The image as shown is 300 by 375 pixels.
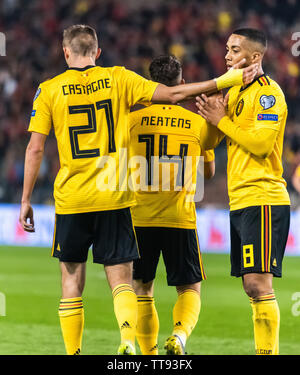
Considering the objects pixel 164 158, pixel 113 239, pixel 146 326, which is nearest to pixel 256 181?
pixel 164 158

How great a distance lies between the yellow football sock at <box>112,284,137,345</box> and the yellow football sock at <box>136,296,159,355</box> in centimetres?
75

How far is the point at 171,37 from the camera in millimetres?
19703

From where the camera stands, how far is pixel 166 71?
5.20m

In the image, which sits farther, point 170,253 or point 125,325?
point 170,253

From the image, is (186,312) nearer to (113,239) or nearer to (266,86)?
(113,239)

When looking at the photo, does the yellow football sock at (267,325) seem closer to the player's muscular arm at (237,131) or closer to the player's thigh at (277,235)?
the player's thigh at (277,235)

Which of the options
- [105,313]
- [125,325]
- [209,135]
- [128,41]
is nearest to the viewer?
[125,325]

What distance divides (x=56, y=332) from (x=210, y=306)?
8.23ft

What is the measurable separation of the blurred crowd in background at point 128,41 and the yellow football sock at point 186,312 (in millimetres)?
11610

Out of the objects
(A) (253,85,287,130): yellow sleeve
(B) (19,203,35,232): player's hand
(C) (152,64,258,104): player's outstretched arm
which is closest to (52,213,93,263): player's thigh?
(B) (19,203,35,232): player's hand

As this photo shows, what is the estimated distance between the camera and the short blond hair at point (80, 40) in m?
4.76

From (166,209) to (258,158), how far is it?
0.84 metres

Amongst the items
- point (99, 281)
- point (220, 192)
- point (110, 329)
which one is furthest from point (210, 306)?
point (220, 192)
